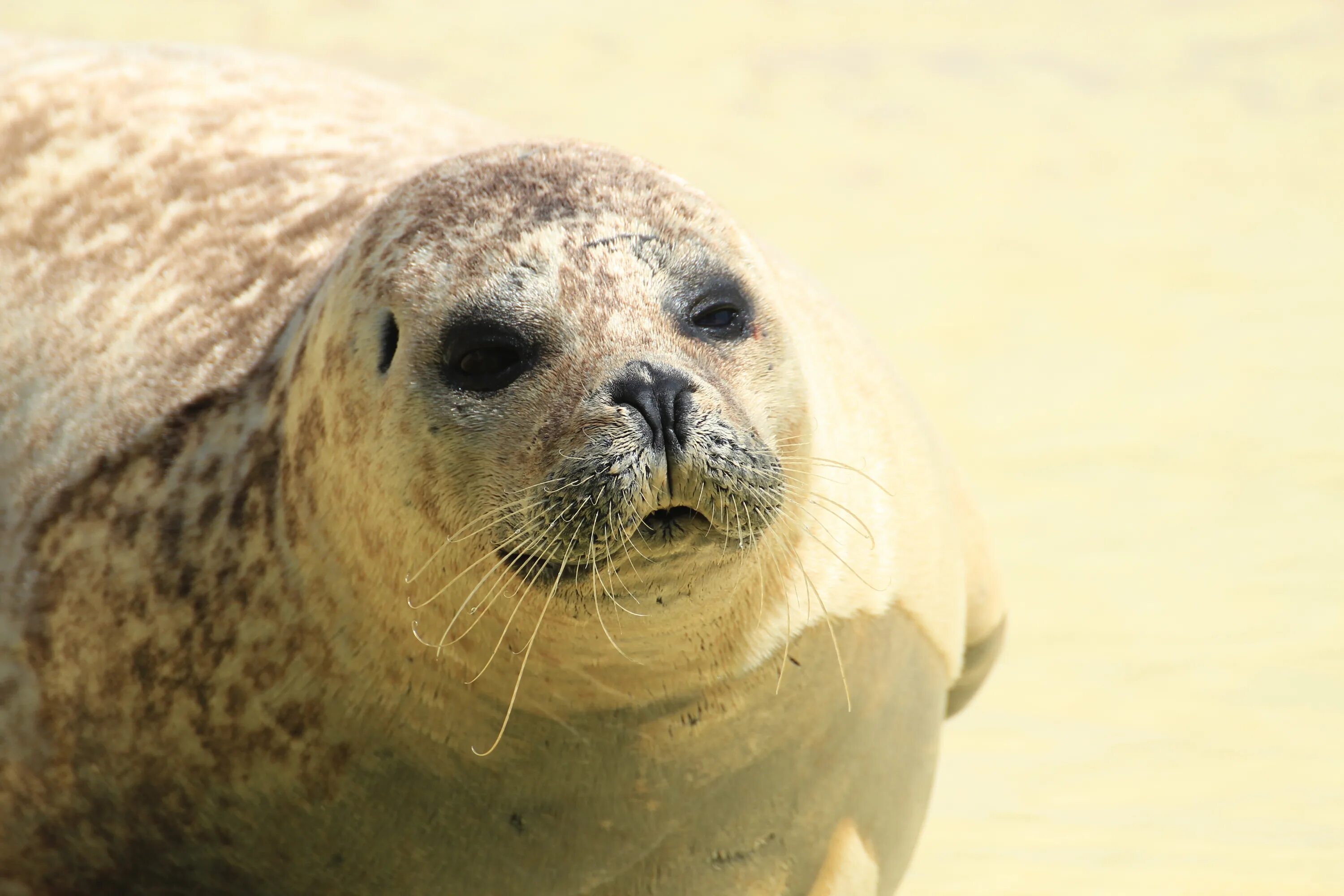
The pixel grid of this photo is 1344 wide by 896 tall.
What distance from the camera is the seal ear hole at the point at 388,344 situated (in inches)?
95.8

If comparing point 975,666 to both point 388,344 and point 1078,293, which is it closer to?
point 388,344

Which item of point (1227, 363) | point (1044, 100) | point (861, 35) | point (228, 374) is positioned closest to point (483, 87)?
point (861, 35)

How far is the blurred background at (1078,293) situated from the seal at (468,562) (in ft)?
3.17

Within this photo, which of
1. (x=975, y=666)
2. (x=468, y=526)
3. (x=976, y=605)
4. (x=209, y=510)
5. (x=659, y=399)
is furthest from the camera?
(x=975, y=666)

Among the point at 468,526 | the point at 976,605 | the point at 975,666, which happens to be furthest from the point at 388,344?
the point at 975,666

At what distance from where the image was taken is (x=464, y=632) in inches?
95.3

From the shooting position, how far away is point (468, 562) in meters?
2.35

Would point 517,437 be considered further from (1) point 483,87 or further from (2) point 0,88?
(1) point 483,87

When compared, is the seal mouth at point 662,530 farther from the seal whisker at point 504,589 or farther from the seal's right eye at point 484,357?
the seal's right eye at point 484,357

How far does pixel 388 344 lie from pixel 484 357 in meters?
0.17

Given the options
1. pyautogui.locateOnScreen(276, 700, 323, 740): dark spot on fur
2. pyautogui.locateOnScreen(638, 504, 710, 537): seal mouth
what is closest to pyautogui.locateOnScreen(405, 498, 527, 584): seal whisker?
pyautogui.locateOnScreen(638, 504, 710, 537): seal mouth

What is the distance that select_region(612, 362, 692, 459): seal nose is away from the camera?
2.14 m

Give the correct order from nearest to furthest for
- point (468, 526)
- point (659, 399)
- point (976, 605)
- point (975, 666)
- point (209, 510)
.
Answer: point (659, 399) < point (468, 526) < point (209, 510) < point (976, 605) < point (975, 666)

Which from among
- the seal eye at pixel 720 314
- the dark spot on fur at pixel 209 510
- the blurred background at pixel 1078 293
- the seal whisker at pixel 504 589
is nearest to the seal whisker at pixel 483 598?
the seal whisker at pixel 504 589
